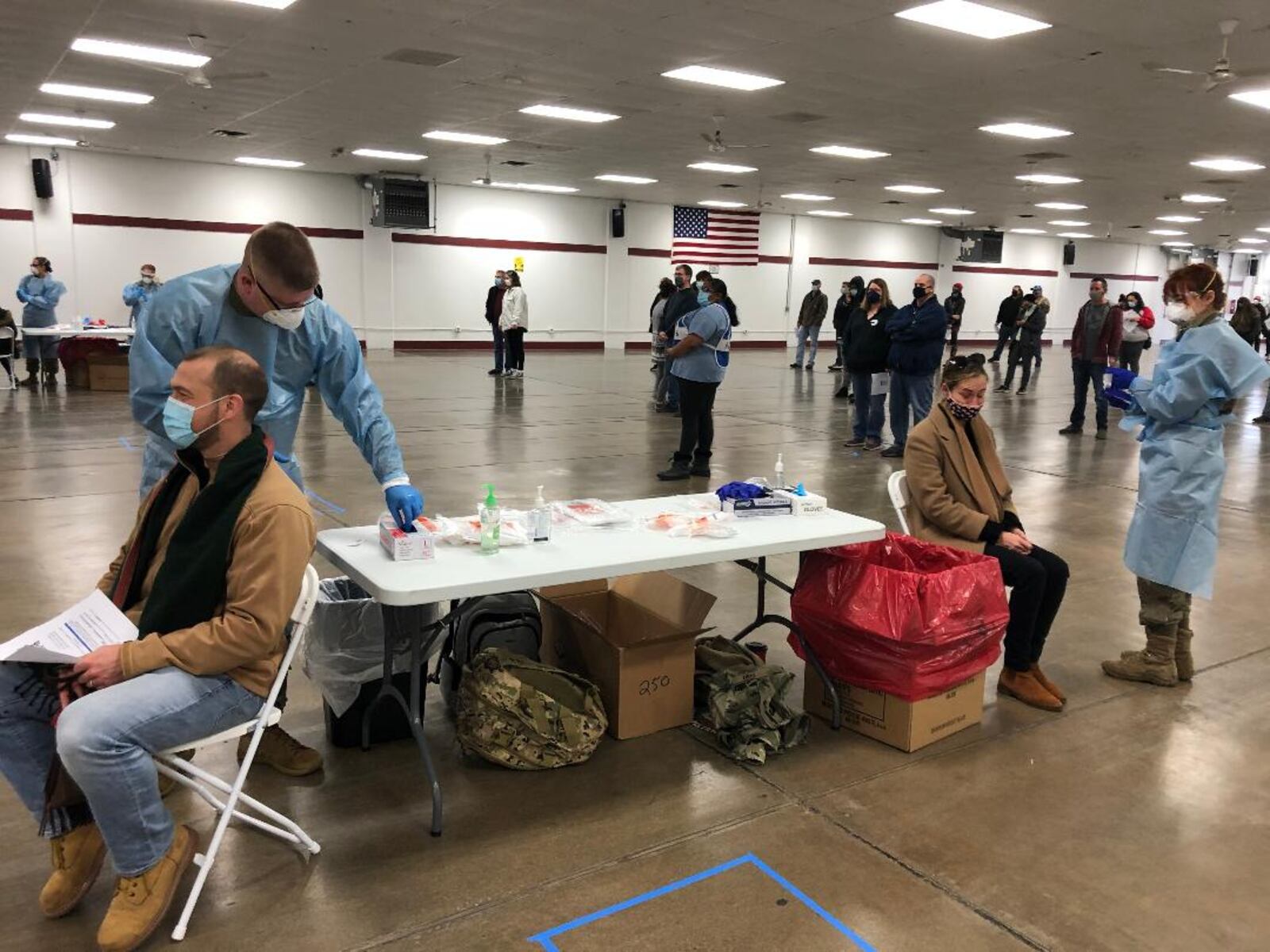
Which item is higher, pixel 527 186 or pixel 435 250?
pixel 527 186

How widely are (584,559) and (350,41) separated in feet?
23.3

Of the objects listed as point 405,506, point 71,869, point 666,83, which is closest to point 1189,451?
point 405,506

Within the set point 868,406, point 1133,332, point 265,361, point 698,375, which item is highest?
point 265,361

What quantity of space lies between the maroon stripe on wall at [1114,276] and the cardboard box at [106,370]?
27736 millimetres

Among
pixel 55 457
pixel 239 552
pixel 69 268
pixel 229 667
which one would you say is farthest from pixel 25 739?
pixel 69 268

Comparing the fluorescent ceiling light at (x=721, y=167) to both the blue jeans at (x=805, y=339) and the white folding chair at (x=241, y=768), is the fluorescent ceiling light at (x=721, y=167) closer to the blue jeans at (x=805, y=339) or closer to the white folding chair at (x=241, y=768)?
the blue jeans at (x=805, y=339)

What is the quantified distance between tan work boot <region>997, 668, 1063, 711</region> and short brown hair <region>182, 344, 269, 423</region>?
8.79 feet

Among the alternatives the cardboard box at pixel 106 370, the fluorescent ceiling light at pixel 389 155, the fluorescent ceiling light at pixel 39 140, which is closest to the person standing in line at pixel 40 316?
the cardboard box at pixel 106 370

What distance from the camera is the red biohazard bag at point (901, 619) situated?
2.86 m

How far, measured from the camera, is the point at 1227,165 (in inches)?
544

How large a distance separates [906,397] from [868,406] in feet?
2.12

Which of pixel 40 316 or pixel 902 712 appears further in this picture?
pixel 40 316

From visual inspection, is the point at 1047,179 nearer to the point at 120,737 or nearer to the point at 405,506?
the point at 405,506

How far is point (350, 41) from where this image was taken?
26.5ft
